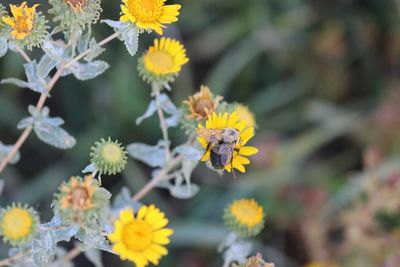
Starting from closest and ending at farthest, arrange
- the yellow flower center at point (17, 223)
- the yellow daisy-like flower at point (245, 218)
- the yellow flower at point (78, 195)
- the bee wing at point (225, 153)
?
the yellow flower at point (78, 195)
the yellow flower center at point (17, 223)
the bee wing at point (225, 153)
the yellow daisy-like flower at point (245, 218)

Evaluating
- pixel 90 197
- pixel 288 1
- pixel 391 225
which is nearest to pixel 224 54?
pixel 288 1

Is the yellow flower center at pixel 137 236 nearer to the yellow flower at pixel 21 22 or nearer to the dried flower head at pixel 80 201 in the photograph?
the dried flower head at pixel 80 201

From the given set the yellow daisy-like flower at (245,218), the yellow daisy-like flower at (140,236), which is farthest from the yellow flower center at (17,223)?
the yellow daisy-like flower at (245,218)

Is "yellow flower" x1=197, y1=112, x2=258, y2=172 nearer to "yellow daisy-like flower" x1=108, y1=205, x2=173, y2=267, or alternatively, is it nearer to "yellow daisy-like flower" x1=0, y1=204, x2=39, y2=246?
"yellow daisy-like flower" x1=108, y1=205, x2=173, y2=267

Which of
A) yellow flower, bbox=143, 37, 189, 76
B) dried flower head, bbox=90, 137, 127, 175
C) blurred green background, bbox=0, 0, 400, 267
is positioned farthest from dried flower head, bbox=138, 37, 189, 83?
blurred green background, bbox=0, 0, 400, 267

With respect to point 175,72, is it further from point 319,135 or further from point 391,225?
point 319,135

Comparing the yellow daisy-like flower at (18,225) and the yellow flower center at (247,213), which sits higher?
the yellow flower center at (247,213)
